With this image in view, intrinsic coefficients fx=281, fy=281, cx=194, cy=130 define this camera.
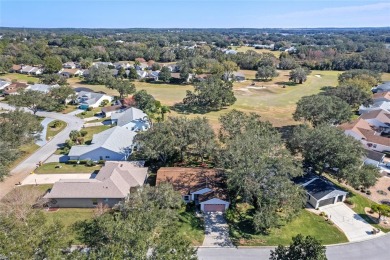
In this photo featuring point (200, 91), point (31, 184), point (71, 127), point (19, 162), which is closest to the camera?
point (31, 184)

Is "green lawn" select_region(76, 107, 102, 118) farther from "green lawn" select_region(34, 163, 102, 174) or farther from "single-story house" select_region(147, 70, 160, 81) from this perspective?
"single-story house" select_region(147, 70, 160, 81)

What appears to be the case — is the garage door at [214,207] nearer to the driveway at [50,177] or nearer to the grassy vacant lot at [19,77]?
the driveway at [50,177]

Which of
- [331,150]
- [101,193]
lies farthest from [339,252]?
[101,193]

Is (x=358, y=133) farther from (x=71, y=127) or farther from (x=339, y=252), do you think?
(x=71, y=127)

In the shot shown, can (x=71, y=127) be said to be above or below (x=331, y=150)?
below

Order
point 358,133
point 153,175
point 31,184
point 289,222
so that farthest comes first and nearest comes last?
point 358,133 → point 153,175 → point 31,184 → point 289,222

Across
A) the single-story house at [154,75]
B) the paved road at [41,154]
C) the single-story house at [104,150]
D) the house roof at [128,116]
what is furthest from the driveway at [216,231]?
the single-story house at [154,75]
